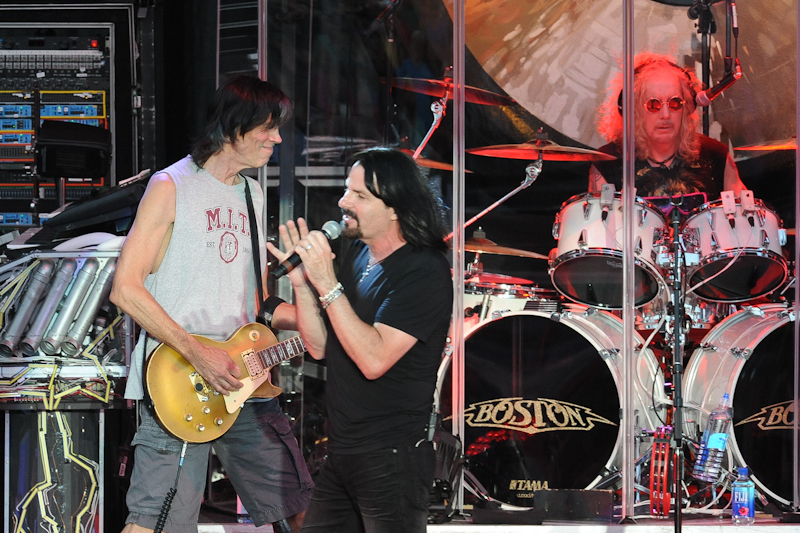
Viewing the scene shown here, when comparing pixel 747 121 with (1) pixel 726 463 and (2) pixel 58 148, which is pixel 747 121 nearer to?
(1) pixel 726 463

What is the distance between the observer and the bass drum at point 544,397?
512cm

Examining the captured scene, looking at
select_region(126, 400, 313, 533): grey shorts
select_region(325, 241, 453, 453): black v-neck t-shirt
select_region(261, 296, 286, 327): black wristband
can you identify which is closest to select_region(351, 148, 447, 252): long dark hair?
select_region(325, 241, 453, 453): black v-neck t-shirt

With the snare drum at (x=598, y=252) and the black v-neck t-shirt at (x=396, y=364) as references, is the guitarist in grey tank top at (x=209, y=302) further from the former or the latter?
the snare drum at (x=598, y=252)

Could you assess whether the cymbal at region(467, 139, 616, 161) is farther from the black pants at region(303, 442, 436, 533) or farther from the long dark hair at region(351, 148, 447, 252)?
the black pants at region(303, 442, 436, 533)

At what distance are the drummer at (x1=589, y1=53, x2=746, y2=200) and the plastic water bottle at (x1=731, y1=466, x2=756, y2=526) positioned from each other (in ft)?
5.84

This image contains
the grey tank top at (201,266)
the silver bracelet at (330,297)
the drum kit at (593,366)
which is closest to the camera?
the silver bracelet at (330,297)

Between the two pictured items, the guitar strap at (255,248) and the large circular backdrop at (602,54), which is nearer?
the guitar strap at (255,248)

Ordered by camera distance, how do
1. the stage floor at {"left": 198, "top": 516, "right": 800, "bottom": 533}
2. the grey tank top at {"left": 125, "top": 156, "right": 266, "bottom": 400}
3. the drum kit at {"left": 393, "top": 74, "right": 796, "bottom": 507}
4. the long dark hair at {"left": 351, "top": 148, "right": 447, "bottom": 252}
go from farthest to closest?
the drum kit at {"left": 393, "top": 74, "right": 796, "bottom": 507} < the stage floor at {"left": 198, "top": 516, "right": 800, "bottom": 533} < the grey tank top at {"left": 125, "top": 156, "right": 266, "bottom": 400} < the long dark hair at {"left": 351, "top": 148, "right": 447, "bottom": 252}

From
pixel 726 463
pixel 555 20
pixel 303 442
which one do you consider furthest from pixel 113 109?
pixel 726 463

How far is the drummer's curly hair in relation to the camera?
207 inches

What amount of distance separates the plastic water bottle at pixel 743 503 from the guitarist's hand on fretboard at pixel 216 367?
339 centimetres

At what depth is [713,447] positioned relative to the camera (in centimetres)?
496

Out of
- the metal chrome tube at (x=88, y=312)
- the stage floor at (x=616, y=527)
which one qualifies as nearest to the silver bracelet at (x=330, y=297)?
the metal chrome tube at (x=88, y=312)

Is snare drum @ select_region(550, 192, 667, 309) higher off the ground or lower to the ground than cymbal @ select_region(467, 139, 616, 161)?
lower
